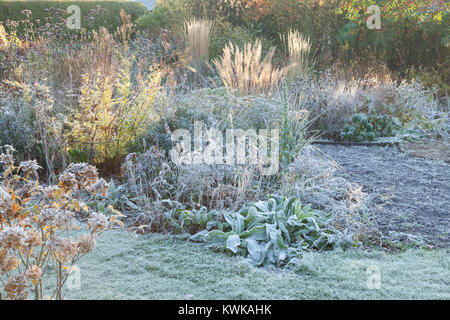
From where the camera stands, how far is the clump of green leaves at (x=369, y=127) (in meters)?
6.34

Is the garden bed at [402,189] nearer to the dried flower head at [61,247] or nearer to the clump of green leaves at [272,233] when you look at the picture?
the clump of green leaves at [272,233]

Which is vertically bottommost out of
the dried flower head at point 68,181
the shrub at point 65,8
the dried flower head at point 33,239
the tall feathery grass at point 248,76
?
the dried flower head at point 33,239

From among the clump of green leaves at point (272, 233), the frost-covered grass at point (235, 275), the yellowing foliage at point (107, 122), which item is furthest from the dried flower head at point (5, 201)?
the yellowing foliage at point (107, 122)

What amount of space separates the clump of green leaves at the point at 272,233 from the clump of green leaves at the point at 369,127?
10.3 ft

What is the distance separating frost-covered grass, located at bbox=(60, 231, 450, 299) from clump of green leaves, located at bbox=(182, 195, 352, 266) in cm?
11

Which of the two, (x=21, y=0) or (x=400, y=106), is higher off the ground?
(x=21, y=0)

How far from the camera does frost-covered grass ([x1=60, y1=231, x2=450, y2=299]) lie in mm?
2373

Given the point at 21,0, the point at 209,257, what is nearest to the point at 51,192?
the point at 209,257

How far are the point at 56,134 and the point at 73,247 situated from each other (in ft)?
8.29

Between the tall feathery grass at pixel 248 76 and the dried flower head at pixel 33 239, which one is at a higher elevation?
the tall feathery grass at pixel 248 76

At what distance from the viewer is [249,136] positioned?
4.30 meters

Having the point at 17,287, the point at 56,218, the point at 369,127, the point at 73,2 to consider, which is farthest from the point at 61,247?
the point at 73,2
